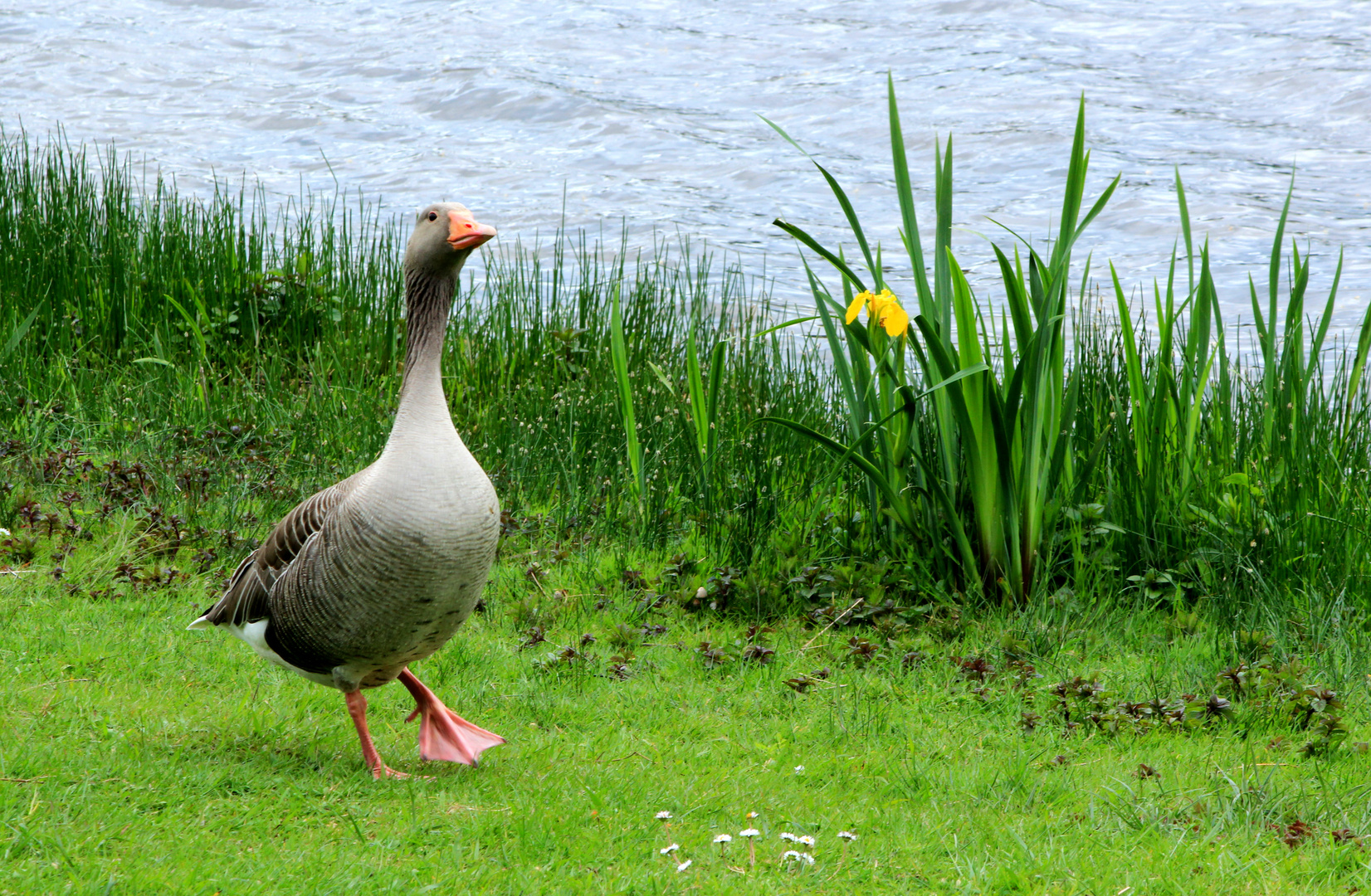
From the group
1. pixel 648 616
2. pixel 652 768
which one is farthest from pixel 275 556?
pixel 648 616

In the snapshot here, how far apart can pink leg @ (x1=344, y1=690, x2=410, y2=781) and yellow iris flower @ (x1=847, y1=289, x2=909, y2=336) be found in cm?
246

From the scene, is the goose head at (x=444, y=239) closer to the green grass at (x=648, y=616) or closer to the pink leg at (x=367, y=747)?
the pink leg at (x=367, y=747)

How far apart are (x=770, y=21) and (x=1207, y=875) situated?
2263 cm

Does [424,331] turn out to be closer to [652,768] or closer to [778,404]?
[652,768]

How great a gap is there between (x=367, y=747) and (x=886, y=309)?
2646 mm

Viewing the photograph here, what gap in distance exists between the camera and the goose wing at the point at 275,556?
13.4ft

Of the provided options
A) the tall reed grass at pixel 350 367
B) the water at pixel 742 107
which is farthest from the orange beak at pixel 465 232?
the water at pixel 742 107

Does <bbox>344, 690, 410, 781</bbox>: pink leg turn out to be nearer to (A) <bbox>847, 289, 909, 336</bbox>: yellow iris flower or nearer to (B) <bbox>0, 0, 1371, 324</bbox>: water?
(A) <bbox>847, 289, 909, 336</bbox>: yellow iris flower

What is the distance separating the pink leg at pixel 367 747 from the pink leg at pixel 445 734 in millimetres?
123

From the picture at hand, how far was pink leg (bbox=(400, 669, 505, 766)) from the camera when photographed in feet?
13.6

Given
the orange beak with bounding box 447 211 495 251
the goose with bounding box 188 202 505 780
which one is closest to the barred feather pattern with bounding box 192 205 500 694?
the goose with bounding box 188 202 505 780

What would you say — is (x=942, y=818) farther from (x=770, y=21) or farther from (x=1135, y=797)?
(x=770, y=21)

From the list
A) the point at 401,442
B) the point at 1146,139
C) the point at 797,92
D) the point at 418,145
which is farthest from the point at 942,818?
the point at 797,92

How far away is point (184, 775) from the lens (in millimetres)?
3891
